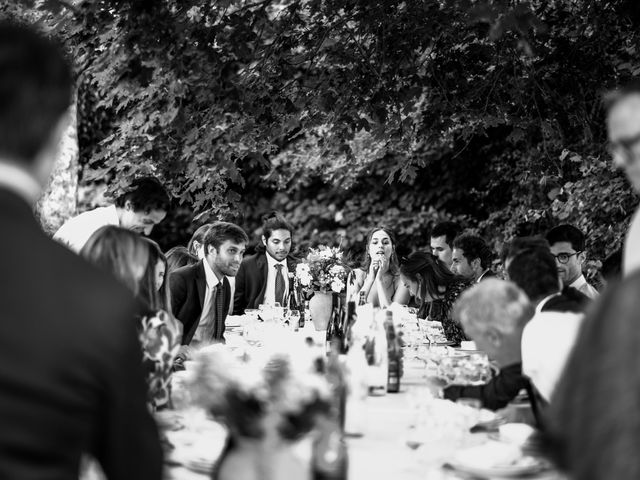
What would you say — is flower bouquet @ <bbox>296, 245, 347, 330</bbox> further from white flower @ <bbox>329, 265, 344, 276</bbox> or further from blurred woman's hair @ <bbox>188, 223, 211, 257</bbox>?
blurred woman's hair @ <bbox>188, 223, 211, 257</bbox>

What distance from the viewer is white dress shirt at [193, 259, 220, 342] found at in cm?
636


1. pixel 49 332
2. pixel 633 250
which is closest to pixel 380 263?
pixel 633 250

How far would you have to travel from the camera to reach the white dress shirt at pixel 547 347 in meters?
3.05

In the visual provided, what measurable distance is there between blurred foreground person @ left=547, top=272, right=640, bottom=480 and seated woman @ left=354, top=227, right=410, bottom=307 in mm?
6030

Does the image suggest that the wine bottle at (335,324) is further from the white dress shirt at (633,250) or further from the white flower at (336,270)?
the white dress shirt at (633,250)

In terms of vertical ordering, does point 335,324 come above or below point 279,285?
below

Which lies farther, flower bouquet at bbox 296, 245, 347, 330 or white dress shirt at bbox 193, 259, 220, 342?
white dress shirt at bbox 193, 259, 220, 342

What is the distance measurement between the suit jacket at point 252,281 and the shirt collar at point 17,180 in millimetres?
6518

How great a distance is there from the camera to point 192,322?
6.09m

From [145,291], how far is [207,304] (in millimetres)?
2790

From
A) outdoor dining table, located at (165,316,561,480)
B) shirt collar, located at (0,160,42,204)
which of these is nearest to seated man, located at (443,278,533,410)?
outdoor dining table, located at (165,316,561,480)

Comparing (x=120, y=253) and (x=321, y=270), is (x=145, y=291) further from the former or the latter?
(x=321, y=270)

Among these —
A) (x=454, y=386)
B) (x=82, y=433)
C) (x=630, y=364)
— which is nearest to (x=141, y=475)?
(x=82, y=433)

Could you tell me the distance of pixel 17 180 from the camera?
1476 mm
